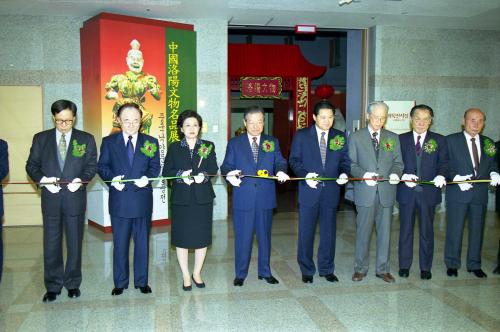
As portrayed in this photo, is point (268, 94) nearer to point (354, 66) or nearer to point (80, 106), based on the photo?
point (354, 66)

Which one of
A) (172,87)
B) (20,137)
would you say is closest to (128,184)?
(172,87)

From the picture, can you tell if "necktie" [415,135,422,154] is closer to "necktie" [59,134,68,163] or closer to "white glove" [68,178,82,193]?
"white glove" [68,178,82,193]

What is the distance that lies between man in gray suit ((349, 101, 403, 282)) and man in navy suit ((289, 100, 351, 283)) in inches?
5.6

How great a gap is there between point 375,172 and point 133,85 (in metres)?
3.77

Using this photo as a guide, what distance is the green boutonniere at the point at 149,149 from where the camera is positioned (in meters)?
3.91

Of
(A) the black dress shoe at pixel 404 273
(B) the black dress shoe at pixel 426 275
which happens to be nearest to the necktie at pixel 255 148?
(A) the black dress shoe at pixel 404 273

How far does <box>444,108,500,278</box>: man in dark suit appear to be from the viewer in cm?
449

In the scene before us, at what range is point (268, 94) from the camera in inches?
422

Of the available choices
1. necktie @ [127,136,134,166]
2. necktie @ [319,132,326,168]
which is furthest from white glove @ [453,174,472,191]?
necktie @ [127,136,134,166]

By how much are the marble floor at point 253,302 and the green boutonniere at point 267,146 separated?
48.7 inches

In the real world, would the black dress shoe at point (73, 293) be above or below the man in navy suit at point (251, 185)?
below

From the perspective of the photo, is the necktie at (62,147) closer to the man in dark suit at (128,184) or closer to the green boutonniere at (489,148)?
the man in dark suit at (128,184)

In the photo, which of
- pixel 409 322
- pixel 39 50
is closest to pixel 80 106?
pixel 39 50

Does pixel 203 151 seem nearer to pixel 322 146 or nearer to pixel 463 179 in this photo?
pixel 322 146
